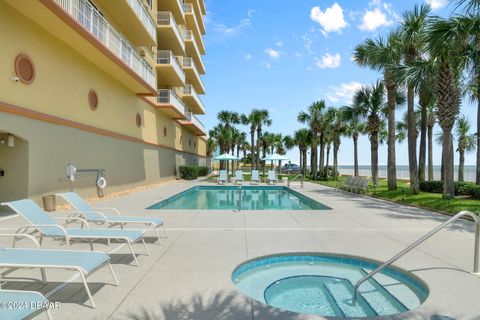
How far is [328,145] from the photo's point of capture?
4019 centimetres

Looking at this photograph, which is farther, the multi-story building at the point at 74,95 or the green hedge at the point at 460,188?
the green hedge at the point at 460,188

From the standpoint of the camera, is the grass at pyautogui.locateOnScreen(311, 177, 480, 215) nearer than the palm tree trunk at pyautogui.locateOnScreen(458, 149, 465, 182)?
Yes

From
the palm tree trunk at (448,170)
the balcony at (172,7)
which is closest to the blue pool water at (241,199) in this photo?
the palm tree trunk at (448,170)

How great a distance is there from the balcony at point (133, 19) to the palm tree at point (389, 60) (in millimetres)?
12712

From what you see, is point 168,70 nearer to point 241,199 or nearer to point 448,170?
point 241,199

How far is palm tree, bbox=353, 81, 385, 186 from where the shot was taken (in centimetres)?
2278

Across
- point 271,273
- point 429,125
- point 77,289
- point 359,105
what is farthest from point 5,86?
point 429,125

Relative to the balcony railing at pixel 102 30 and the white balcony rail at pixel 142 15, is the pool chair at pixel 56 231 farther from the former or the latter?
the white balcony rail at pixel 142 15

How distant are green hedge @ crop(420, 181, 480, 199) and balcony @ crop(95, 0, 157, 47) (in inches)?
708

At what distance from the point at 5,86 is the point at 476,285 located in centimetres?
1153

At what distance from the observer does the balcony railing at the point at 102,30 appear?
37.7ft

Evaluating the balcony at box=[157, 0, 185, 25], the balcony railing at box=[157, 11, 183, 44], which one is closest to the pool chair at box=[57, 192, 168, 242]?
the balcony railing at box=[157, 11, 183, 44]

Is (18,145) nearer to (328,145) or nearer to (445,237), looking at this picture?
(445,237)

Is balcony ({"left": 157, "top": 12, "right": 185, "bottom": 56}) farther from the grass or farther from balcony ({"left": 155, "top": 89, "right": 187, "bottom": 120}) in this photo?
the grass
